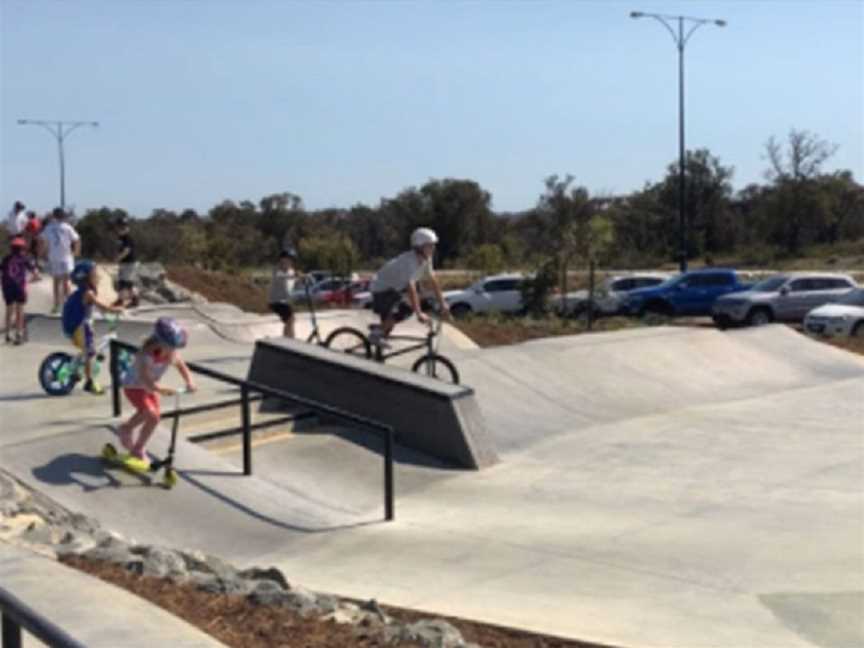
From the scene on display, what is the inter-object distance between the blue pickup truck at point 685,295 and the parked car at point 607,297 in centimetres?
54

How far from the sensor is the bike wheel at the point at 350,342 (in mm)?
14102

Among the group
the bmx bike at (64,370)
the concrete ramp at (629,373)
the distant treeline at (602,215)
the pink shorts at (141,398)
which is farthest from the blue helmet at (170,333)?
the distant treeline at (602,215)

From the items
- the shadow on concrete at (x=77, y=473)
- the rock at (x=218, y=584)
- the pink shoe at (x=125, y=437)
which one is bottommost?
the rock at (x=218, y=584)

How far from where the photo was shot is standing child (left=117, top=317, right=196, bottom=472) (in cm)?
910

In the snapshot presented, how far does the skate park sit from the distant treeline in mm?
39367

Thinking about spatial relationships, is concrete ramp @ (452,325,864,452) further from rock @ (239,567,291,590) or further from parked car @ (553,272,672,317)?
parked car @ (553,272,672,317)

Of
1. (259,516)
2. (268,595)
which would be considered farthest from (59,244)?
(268,595)

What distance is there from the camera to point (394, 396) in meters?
12.5

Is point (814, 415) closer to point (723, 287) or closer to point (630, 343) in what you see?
point (630, 343)

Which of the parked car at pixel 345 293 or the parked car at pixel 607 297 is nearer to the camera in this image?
the parked car at pixel 607 297

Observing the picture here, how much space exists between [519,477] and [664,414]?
4203mm

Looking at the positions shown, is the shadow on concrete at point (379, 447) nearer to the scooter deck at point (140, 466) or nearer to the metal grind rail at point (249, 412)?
the metal grind rail at point (249, 412)

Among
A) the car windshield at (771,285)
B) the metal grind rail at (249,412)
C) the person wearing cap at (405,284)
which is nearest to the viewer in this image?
the metal grind rail at (249,412)

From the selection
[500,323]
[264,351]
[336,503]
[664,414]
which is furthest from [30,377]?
[500,323]
